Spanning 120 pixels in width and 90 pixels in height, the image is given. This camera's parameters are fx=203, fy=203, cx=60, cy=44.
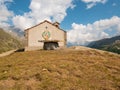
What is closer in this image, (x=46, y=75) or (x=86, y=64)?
(x=46, y=75)

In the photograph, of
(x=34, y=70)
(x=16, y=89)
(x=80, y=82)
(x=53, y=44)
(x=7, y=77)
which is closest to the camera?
(x=16, y=89)

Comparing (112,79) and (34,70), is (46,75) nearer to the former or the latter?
(34,70)

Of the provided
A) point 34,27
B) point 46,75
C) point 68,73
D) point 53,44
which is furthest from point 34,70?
point 34,27

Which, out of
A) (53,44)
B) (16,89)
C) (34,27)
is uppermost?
(34,27)

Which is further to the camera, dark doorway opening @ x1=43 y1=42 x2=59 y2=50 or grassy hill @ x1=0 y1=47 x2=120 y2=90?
dark doorway opening @ x1=43 y1=42 x2=59 y2=50

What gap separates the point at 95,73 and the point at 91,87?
13.7ft

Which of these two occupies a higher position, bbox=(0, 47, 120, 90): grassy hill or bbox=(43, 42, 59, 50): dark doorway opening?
bbox=(43, 42, 59, 50): dark doorway opening

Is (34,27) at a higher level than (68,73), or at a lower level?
higher

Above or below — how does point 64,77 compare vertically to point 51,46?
below

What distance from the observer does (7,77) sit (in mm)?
24703

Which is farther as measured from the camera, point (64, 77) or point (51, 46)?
point (51, 46)

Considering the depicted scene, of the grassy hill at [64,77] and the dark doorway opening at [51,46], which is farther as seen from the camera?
the dark doorway opening at [51,46]

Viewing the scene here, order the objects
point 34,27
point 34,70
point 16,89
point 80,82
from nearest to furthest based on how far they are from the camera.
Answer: point 16,89, point 80,82, point 34,70, point 34,27

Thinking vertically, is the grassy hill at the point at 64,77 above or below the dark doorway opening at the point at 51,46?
below
